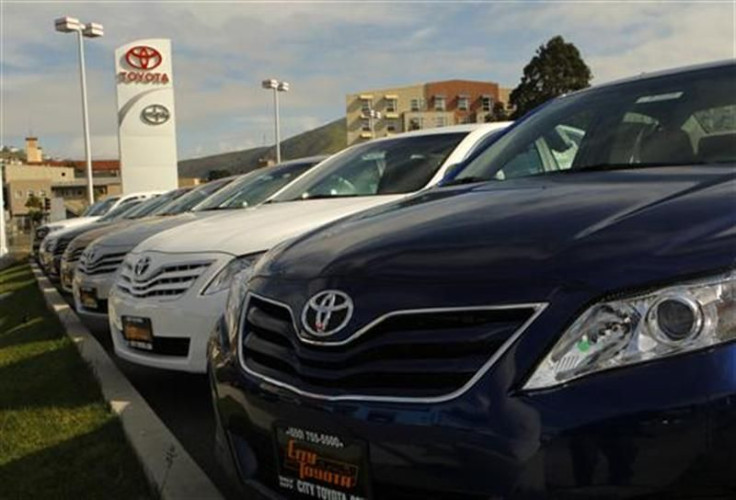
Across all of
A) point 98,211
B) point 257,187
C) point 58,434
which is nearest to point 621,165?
point 58,434

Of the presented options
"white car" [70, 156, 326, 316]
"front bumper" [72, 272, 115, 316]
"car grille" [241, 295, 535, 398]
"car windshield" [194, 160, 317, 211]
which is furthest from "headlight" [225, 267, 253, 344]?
"car windshield" [194, 160, 317, 211]

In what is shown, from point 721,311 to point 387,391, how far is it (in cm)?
77

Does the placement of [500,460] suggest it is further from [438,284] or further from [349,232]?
[349,232]

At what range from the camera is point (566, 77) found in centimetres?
5925

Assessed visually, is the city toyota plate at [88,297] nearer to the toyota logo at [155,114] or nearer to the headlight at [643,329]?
the headlight at [643,329]

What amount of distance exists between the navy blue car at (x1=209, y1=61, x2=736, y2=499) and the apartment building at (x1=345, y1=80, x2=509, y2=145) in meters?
83.5

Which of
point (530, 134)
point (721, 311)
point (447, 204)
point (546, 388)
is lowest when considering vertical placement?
point (546, 388)

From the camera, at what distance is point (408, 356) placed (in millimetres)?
1879

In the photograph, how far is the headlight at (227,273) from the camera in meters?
4.43

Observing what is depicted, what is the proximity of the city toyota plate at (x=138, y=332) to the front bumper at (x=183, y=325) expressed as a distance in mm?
33

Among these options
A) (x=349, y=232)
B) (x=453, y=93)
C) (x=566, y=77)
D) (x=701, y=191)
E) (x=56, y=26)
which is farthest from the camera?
(x=453, y=93)

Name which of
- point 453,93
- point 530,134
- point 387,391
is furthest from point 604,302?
point 453,93

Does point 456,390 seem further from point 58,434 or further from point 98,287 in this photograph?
point 98,287

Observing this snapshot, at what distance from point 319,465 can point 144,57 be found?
3015 cm
